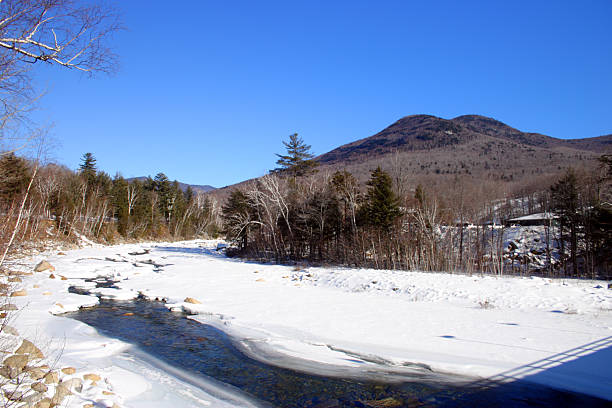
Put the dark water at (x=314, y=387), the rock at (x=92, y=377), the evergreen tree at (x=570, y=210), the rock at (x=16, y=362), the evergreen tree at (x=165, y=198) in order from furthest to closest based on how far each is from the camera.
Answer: the evergreen tree at (x=165, y=198)
the evergreen tree at (x=570, y=210)
the dark water at (x=314, y=387)
the rock at (x=92, y=377)
the rock at (x=16, y=362)

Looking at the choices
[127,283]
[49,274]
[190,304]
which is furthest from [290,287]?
[49,274]

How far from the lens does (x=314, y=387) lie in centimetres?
721

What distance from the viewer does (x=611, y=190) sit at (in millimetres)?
28188

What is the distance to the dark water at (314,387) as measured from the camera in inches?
258

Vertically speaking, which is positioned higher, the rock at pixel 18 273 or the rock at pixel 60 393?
the rock at pixel 18 273

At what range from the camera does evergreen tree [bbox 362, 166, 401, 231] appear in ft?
91.6

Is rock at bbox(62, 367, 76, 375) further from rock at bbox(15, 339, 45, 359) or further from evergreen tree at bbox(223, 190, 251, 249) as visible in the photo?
evergreen tree at bbox(223, 190, 251, 249)

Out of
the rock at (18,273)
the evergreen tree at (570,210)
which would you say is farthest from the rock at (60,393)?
the evergreen tree at (570,210)

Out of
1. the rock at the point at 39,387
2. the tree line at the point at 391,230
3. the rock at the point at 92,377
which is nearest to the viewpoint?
the rock at the point at 39,387

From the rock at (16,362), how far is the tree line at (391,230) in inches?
862

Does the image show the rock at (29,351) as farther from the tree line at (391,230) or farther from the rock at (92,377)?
the tree line at (391,230)

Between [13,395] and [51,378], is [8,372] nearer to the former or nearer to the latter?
[51,378]

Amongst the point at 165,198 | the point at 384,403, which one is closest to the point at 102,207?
the point at 165,198

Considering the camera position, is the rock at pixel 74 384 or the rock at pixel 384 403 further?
the rock at pixel 384 403
